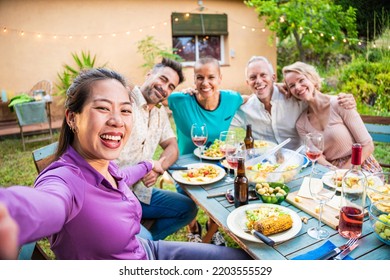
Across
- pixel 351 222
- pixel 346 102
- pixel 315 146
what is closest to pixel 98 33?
pixel 346 102

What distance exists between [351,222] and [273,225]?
0.80 ft

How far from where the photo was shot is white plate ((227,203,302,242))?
93cm

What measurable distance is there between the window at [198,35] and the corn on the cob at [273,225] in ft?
17.5

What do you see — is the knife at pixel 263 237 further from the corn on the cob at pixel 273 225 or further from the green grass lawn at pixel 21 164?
the green grass lawn at pixel 21 164

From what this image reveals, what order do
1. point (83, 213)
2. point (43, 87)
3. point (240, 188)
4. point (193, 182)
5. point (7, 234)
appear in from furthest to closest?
point (43, 87)
point (193, 182)
point (240, 188)
point (83, 213)
point (7, 234)

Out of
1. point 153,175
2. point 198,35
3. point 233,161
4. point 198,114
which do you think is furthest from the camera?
point 198,35

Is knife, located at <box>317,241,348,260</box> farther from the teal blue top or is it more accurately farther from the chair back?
the chair back

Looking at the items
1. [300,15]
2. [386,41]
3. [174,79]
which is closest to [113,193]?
[174,79]

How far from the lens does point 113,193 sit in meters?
0.93

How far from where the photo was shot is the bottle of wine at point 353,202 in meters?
0.91

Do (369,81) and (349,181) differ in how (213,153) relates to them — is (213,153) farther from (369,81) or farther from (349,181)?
(369,81)

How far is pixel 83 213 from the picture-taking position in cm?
81
